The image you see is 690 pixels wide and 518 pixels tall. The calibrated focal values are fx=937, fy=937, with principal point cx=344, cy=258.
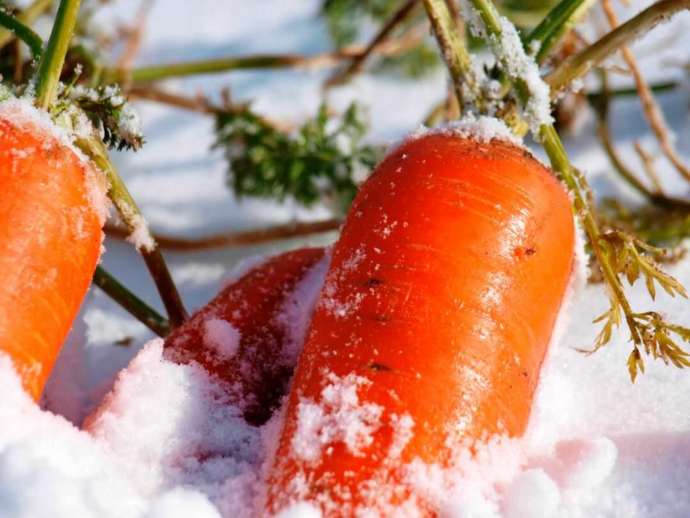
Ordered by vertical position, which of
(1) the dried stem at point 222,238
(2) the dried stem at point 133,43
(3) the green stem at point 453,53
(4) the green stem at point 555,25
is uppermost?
(4) the green stem at point 555,25

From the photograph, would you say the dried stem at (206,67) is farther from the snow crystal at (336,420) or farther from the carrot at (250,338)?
the snow crystal at (336,420)

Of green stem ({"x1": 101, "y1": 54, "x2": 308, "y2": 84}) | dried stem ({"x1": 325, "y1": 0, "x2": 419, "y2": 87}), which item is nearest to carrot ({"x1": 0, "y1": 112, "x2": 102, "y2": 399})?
green stem ({"x1": 101, "y1": 54, "x2": 308, "y2": 84})

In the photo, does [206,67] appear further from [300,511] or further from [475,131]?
[300,511]

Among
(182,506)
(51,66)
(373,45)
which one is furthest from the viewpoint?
(373,45)

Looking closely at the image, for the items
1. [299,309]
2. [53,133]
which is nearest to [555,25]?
[299,309]

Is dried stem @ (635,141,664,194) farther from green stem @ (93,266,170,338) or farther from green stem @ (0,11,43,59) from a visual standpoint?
green stem @ (0,11,43,59)

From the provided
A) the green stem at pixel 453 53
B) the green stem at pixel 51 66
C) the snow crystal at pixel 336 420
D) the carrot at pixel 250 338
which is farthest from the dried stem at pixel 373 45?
the snow crystal at pixel 336 420

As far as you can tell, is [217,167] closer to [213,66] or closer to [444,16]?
[213,66]
